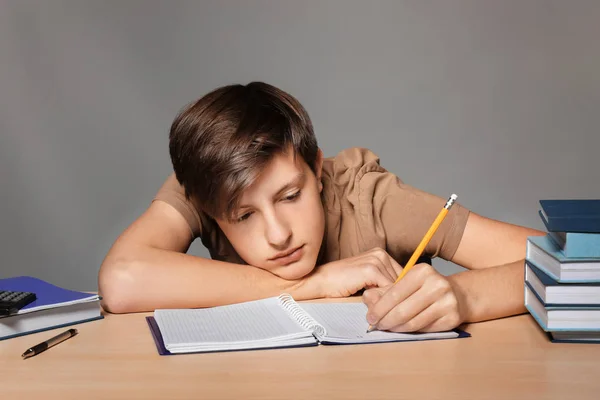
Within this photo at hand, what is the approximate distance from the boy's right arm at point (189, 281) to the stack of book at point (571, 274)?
0.43m

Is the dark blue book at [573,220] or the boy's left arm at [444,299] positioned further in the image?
the boy's left arm at [444,299]

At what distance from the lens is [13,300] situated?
1.41 metres

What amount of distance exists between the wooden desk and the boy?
0.12 meters

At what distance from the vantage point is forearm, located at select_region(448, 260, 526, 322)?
1426 mm

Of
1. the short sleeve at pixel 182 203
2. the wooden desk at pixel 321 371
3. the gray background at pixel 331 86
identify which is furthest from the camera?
the gray background at pixel 331 86

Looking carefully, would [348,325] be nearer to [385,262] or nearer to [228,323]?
[228,323]

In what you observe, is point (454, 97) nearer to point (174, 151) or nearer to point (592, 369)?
point (174, 151)

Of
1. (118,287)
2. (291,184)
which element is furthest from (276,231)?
(118,287)

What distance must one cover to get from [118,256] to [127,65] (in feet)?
6.09

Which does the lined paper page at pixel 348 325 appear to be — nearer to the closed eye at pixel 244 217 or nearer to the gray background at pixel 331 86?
the closed eye at pixel 244 217

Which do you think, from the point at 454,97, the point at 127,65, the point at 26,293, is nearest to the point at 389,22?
the point at 454,97

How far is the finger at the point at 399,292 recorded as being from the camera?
4.34 feet

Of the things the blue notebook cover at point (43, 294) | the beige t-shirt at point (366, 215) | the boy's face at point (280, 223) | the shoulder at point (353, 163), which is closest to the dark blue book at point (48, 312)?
the blue notebook cover at point (43, 294)

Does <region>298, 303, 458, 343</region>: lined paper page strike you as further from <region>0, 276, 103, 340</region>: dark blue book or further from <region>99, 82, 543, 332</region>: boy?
<region>0, 276, 103, 340</region>: dark blue book
